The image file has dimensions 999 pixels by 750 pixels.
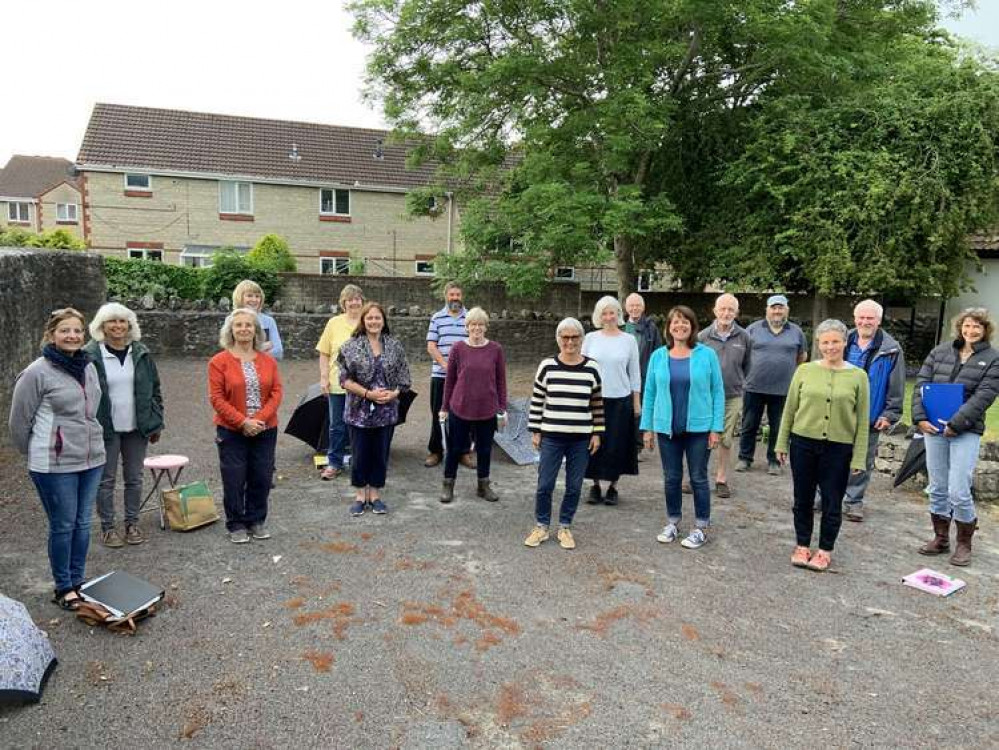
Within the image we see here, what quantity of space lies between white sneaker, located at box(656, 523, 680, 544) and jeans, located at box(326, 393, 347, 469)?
3269 millimetres

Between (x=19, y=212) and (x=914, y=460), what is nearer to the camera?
(x=914, y=460)

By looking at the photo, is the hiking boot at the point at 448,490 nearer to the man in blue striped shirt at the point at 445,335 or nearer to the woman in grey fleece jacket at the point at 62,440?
the man in blue striped shirt at the point at 445,335

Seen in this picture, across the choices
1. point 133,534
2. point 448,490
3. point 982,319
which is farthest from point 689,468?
point 133,534

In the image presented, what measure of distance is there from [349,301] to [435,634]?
388cm

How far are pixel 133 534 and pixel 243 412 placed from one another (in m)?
1.23

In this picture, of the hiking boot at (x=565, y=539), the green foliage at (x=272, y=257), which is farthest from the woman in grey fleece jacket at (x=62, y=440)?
the green foliage at (x=272, y=257)

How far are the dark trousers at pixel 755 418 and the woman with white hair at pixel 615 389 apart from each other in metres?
1.82

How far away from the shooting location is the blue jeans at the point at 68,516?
4316mm

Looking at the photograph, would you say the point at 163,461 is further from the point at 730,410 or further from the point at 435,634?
the point at 730,410

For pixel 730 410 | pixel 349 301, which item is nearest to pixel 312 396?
pixel 349 301

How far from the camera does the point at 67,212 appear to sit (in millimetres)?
45500

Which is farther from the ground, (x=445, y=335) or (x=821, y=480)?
(x=445, y=335)

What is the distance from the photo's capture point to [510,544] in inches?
226

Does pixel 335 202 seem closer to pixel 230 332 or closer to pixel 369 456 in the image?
pixel 369 456
